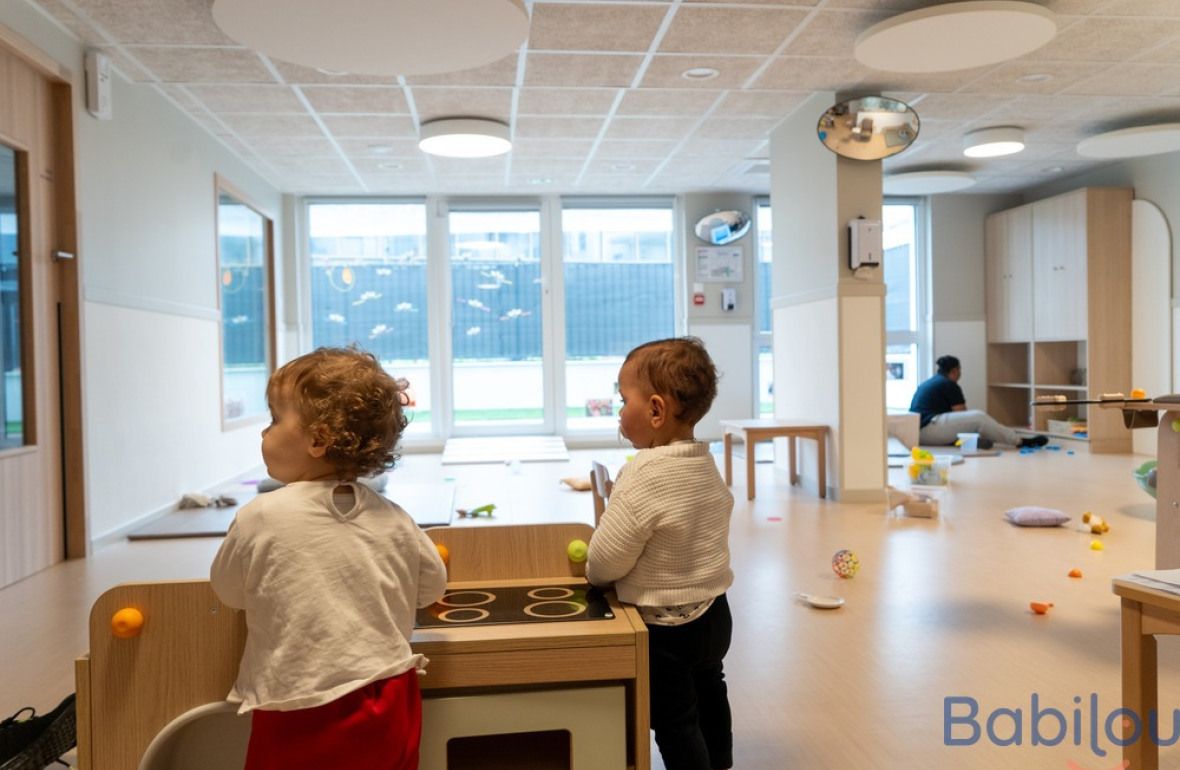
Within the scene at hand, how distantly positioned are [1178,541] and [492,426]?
23.9 feet

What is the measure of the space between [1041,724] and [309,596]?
185 cm

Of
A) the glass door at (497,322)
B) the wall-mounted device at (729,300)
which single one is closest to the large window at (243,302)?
the glass door at (497,322)

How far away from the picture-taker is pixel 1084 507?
5168 millimetres

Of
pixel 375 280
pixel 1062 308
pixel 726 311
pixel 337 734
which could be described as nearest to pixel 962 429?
pixel 1062 308

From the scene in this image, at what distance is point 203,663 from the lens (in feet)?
4.58

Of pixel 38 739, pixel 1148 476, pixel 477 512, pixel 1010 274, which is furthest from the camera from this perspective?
pixel 1010 274

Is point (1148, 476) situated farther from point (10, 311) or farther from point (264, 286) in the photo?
point (264, 286)

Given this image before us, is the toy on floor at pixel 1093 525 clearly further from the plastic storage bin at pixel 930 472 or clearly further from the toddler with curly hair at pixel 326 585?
the toddler with curly hair at pixel 326 585

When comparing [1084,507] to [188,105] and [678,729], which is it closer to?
[678,729]

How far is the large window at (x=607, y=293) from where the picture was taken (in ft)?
31.2

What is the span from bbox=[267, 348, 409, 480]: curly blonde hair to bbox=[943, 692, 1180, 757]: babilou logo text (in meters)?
1.56

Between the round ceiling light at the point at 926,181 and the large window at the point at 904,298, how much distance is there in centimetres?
136

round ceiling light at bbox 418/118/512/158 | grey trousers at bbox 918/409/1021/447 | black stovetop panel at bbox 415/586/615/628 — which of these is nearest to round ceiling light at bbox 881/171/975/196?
grey trousers at bbox 918/409/1021/447

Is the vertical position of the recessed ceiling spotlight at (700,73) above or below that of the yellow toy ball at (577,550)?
above
